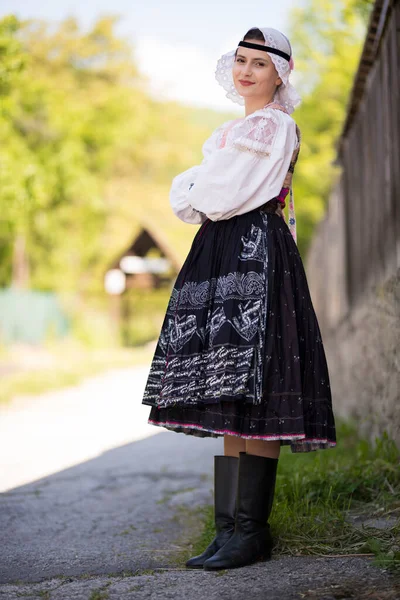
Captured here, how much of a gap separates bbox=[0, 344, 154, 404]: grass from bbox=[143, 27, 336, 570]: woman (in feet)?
22.2

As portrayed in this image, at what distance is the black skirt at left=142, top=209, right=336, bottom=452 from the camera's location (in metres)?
2.62

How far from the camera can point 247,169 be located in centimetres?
272

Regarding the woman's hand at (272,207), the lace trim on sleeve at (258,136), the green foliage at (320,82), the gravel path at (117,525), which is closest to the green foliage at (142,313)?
the green foliage at (320,82)

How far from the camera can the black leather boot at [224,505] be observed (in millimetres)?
2691

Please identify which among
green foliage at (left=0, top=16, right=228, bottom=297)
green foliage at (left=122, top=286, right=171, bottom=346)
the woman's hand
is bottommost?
the woman's hand

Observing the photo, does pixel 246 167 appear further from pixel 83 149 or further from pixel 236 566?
pixel 83 149

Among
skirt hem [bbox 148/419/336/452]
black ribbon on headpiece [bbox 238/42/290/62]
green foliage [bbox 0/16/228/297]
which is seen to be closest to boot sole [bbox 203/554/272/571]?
skirt hem [bbox 148/419/336/452]

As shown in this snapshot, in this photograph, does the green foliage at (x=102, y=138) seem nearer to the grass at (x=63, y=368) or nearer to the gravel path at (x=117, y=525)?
the grass at (x=63, y=368)

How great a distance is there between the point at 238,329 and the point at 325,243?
7.81 metres

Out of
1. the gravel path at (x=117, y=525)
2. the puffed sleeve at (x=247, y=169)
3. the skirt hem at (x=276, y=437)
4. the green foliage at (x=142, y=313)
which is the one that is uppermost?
the green foliage at (x=142, y=313)

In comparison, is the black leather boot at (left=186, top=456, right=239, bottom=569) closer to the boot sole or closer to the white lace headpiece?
the boot sole

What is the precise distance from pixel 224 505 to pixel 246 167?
114 centimetres

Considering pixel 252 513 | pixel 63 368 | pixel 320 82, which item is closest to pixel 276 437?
pixel 252 513

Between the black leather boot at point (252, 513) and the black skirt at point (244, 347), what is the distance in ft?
0.40
